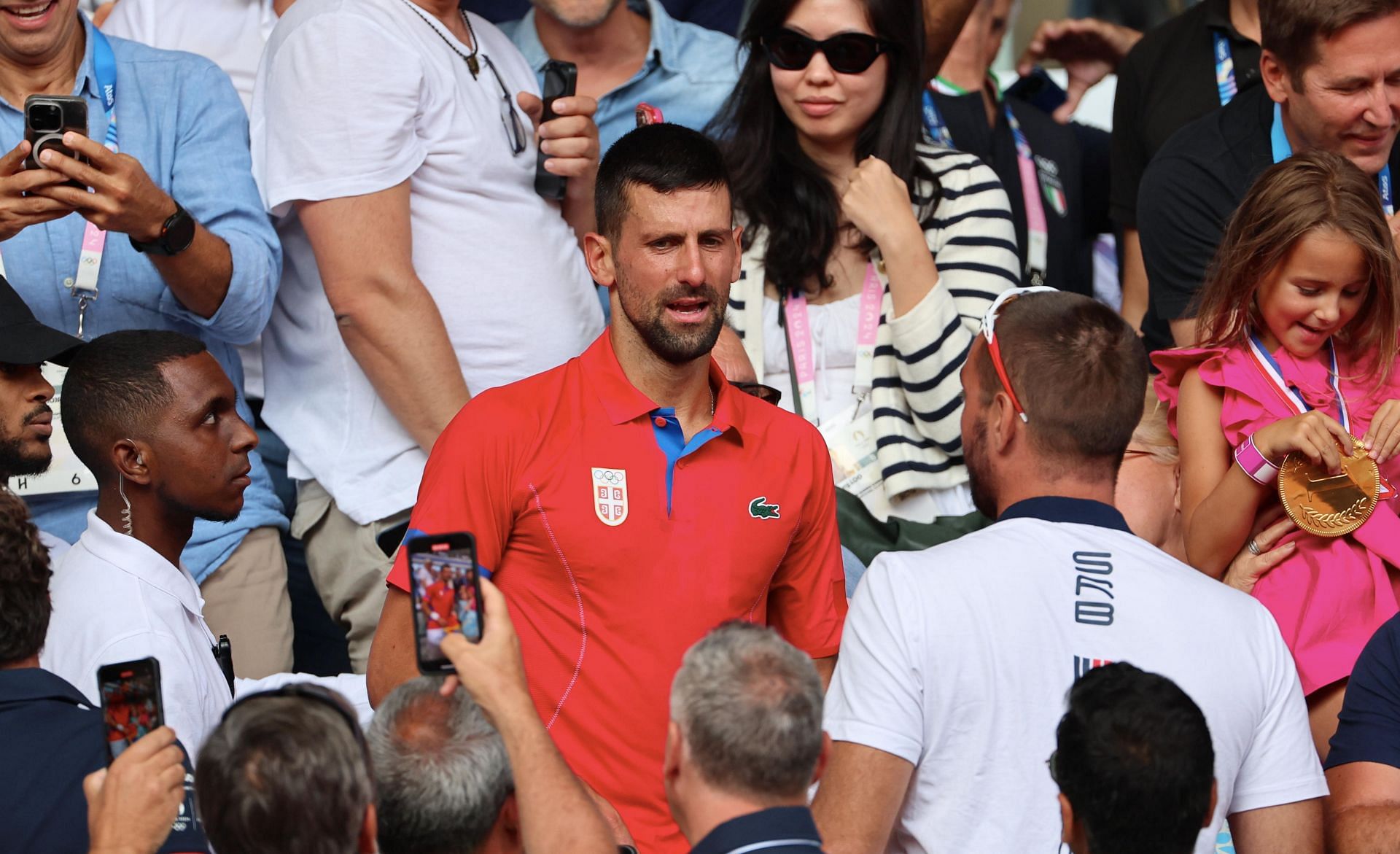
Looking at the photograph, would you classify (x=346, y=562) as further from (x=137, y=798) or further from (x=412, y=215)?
(x=137, y=798)

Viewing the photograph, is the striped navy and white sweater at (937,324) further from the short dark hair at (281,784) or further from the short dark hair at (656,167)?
the short dark hair at (281,784)

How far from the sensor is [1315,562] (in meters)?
3.78

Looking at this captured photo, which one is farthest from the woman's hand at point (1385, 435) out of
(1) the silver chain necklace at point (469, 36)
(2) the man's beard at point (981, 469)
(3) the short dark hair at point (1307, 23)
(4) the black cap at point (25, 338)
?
(4) the black cap at point (25, 338)

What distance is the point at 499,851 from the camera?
252 cm

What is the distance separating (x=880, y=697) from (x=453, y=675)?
782mm

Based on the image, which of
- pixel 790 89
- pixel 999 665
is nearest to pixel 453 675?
pixel 999 665

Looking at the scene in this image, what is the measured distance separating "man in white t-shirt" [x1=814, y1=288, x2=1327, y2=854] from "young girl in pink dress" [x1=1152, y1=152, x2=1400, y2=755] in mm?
754

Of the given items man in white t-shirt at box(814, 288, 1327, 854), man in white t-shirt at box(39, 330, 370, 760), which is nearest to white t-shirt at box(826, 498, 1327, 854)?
man in white t-shirt at box(814, 288, 1327, 854)

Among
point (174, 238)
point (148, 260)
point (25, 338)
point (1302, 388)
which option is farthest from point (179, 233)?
point (1302, 388)

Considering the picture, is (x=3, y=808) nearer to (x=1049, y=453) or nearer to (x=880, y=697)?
(x=880, y=697)

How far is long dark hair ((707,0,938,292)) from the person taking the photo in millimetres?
4539

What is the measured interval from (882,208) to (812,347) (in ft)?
1.36

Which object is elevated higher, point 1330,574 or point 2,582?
point 2,582

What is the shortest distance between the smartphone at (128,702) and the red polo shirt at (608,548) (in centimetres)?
75
